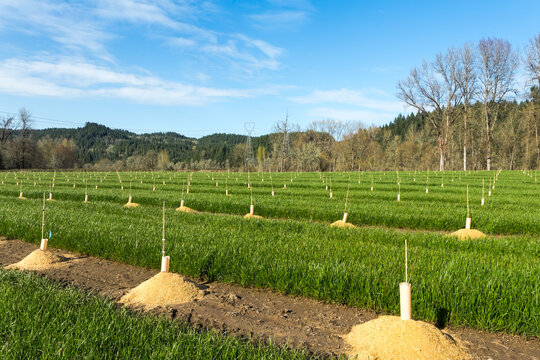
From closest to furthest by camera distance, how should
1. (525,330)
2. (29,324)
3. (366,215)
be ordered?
(29,324) < (525,330) < (366,215)

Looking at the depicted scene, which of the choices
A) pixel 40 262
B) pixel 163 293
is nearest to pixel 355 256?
pixel 163 293

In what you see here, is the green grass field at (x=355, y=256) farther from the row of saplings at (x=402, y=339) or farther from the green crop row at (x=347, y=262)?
the row of saplings at (x=402, y=339)

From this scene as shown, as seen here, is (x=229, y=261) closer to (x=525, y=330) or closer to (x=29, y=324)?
(x=29, y=324)

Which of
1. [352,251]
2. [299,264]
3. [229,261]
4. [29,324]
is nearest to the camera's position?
[29,324]

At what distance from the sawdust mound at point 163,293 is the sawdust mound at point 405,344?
2.52 meters

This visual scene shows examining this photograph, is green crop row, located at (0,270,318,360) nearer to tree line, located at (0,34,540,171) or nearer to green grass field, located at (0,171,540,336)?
green grass field, located at (0,171,540,336)

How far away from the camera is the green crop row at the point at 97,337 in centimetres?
317

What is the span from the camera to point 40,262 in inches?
283

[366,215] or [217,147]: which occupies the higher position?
[217,147]

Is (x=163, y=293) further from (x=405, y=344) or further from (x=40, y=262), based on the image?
(x=40, y=262)

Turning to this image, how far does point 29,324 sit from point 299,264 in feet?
12.4

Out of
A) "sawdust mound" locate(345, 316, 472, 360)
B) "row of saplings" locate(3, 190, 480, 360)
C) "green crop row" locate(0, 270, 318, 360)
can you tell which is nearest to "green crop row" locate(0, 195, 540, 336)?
"row of saplings" locate(3, 190, 480, 360)

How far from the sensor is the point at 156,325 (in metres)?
4.00

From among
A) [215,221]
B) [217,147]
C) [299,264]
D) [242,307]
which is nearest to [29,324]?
[242,307]
